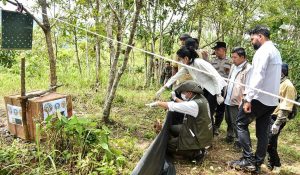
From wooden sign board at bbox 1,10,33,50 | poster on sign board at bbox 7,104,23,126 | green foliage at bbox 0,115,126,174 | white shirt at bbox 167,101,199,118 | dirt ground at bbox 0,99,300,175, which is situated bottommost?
dirt ground at bbox 0,99,300,175

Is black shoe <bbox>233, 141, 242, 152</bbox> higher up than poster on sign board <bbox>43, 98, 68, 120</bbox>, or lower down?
lower down

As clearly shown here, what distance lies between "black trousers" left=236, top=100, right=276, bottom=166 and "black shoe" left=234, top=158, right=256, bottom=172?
45 millimetres

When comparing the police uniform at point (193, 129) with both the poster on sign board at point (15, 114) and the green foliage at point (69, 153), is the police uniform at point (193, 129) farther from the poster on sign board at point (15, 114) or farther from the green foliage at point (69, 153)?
the poster on sign board at point (15, 114)

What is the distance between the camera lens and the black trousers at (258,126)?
372 cm

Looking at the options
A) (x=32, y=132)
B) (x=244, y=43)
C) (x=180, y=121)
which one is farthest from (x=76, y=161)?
(x=244, y=43)

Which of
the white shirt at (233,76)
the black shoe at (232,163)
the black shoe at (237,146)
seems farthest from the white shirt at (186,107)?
the black shoe at (237,146)

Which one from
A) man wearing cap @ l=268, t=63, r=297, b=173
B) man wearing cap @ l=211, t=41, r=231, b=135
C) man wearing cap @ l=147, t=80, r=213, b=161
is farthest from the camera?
man wearing cap @ l=211, t=41, r=231, b=135

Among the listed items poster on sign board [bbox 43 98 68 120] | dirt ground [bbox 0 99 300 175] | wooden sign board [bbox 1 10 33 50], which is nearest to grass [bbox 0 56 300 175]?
dirt ground [bbox 0 99 300 175]

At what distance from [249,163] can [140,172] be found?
1695mm

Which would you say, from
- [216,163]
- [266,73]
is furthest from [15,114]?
[266,73]

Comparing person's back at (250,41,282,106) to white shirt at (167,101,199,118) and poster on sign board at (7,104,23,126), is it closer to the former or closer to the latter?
white shirt at (167,101,199,118)

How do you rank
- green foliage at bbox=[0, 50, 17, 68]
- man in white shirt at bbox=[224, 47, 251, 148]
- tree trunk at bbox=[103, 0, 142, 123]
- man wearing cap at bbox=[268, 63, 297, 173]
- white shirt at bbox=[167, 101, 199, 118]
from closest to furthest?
white shirt at bbox=[167, 101, 199, 118]
man wearing cap at bbox=[268, 63, 297, 173]
man in white shirt at bbox=[224, 47, 251, 148]
tree trunk at bbox=[103, 0, 142, 123]
green foliage at bbox=[0, 50, 17, 68]

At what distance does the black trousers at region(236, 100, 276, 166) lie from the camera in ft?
12.2

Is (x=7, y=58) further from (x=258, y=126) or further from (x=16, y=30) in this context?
(x=258, y=126)
